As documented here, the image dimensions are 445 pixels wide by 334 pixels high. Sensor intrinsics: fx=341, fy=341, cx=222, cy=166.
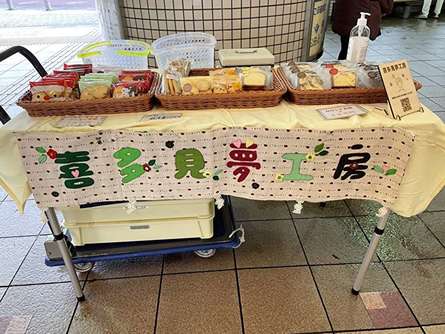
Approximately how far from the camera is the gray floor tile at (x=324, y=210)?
2.10m

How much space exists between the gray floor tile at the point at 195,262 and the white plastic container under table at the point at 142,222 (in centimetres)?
20

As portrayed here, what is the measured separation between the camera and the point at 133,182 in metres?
1.30

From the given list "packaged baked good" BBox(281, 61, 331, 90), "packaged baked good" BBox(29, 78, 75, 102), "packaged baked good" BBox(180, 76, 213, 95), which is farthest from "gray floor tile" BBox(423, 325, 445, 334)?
"packaged baked good" BBox(29, 78, 75, 102)

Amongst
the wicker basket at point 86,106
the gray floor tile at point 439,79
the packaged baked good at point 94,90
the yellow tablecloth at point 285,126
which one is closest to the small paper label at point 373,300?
the yellow tablecloth at point 285,126

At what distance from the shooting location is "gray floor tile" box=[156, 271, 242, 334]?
1475 millimetres

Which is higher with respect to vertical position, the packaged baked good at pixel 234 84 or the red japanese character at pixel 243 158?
the packaged baked good at pixel 234 84

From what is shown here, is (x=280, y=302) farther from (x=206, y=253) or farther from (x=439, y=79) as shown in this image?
(x=439, y=79)

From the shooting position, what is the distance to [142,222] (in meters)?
1.60

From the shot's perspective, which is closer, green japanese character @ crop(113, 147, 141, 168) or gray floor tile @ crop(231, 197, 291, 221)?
green japanese character @ crop(113, 147, 141, 168)

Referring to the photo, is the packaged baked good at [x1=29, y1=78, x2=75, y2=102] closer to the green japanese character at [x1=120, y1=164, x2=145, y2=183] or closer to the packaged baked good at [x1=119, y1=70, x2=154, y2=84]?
the packaged baked good at [x1=119, y1=70, x2=154, y2=84]

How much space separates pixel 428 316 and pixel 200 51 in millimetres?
1636

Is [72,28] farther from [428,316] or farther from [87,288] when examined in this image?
[428,316]

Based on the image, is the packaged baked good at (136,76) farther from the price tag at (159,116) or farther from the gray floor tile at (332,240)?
the gray floor tile at (332,240)

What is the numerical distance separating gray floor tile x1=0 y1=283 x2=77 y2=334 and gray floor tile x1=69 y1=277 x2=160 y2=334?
6 cm
